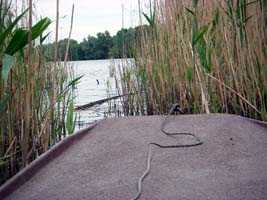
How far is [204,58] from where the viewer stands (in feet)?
6.31

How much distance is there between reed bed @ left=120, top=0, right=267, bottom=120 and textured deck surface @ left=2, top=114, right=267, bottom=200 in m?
0.39

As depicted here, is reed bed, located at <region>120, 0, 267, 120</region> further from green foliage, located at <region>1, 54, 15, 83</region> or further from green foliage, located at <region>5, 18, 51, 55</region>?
green foliage, located at <region>1, 54, 15, 83</region>

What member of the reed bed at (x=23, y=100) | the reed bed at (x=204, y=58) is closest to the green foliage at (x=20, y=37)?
the reed bed at (x=23, y=100)

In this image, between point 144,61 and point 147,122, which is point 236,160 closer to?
point 147,122

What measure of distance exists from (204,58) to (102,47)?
2.63 metres

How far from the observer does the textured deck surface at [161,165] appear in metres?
0.99

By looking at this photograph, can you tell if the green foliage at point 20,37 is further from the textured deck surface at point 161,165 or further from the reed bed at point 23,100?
the textured deck surface at point 161,165

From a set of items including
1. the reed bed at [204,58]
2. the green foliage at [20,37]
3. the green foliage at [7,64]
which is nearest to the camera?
the green foliage at [7,64]

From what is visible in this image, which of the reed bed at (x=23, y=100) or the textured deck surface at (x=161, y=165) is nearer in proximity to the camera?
the textured deck surface at (x=161, y=165)

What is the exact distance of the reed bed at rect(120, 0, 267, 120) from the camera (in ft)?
6.05

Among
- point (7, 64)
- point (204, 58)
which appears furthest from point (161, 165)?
point (204, 58)

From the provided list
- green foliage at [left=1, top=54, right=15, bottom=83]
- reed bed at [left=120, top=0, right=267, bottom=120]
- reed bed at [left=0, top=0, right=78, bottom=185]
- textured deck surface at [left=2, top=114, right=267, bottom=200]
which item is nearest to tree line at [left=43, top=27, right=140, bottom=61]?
reed bed at [left=120, top=0, right=267, bottom=120]

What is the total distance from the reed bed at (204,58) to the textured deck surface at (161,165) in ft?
1.27

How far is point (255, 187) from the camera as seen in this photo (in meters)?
0.98
